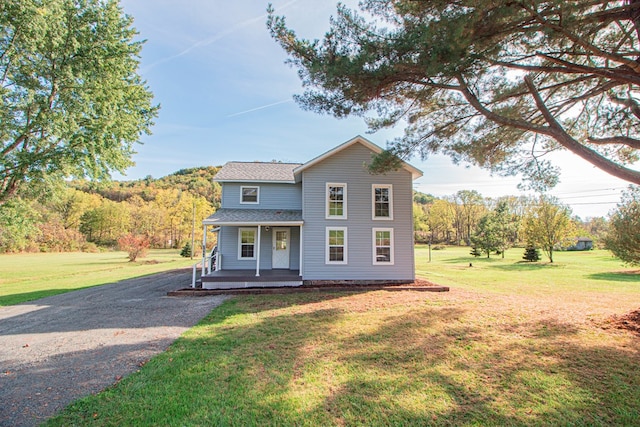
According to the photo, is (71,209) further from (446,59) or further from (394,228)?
(446,59)

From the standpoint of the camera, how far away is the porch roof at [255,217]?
1150cm

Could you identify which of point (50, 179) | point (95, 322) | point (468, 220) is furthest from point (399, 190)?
point (468, 220)

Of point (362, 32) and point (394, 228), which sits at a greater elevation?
point (362, 32)

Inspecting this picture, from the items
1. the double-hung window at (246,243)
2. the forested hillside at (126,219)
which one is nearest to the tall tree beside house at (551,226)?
the double-hung window at (246,243)

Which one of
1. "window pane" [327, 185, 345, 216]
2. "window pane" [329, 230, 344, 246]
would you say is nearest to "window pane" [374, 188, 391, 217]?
"window pane" [327, 185, 345, 216]

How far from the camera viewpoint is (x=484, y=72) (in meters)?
6.44

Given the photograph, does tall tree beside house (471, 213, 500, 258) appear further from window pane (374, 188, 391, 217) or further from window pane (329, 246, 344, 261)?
window pane (329, 246, 344, 261)

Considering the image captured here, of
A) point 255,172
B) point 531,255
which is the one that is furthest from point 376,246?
point 531,255

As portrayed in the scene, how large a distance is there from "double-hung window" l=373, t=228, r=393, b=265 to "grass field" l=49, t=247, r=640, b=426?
13.7 ft

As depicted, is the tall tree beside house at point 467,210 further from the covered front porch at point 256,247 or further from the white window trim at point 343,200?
the white window trim at point 343,200

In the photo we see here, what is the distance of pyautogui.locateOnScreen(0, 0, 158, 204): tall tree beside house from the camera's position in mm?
11578

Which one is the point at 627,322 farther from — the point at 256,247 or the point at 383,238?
the point at 256,247

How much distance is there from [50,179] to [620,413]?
63.1 feet

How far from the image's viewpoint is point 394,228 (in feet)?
39.6
